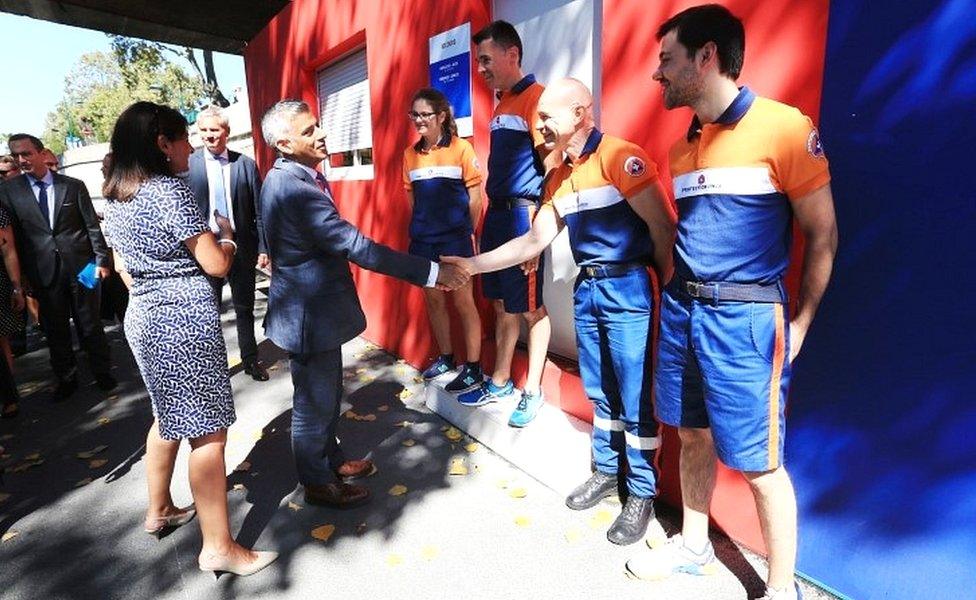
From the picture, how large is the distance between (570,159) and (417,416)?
2347 millimetres

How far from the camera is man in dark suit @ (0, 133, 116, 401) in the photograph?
4418 millimetres

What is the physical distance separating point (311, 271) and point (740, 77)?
200cm

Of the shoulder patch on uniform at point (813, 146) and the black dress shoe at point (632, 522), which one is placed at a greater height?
the shoulder patch on uniform at point (813, 146)

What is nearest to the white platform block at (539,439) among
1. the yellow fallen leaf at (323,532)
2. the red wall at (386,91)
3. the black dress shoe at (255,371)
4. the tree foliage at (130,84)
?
the yellow fallen leaf at (323,532)

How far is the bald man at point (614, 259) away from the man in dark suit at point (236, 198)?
287 centimetres

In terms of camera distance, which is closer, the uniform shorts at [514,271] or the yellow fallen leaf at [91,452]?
the uniform shorts at [514,271]

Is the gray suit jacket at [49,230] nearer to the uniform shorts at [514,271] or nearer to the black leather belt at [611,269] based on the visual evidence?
the uniform shorts at [514,271]

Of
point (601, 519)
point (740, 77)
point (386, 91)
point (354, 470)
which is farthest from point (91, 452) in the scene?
point (740, 77)

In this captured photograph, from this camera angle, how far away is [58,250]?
14.9ft

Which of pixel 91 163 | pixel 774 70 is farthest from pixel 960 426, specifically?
pixel 91 163

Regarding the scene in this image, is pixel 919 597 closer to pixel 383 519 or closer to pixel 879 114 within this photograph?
pixel 879 114

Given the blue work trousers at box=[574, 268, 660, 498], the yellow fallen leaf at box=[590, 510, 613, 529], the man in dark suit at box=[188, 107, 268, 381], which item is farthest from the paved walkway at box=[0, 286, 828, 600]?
the man in dark suit at box=[188, 107, 268, 381]

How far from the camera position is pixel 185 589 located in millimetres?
2500

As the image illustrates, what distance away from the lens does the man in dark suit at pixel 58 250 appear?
4.42 m
